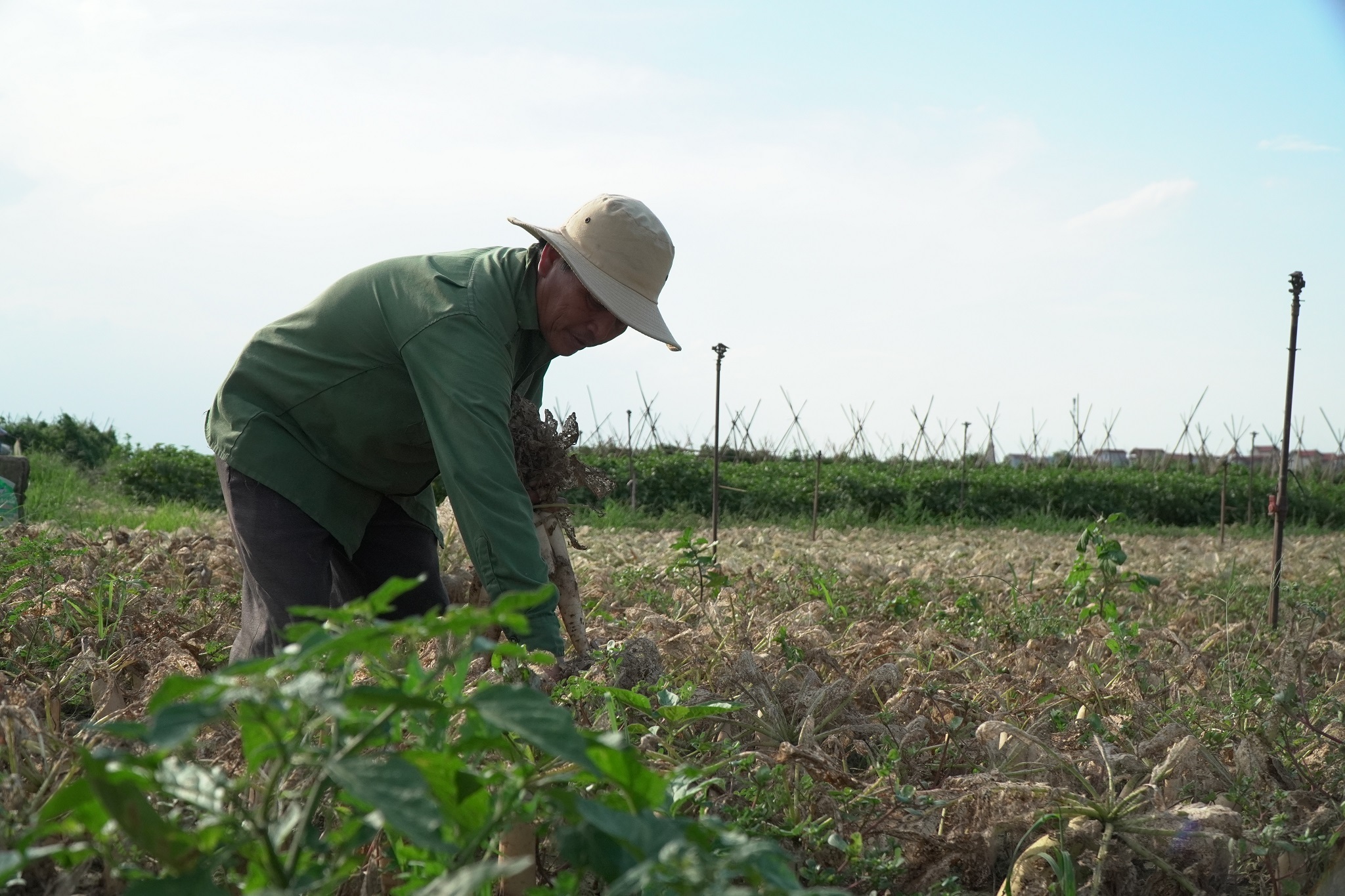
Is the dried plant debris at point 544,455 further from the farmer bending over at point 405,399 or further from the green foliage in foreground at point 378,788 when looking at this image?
the green foliage in foreground at point 378,788

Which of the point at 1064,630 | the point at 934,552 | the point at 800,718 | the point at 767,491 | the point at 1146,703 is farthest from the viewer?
the point at 767,491

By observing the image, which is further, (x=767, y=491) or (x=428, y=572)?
(x=767, y=491)

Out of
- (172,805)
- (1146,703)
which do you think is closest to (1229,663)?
(1146,703)

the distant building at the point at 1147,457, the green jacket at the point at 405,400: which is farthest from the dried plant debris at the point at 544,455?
the distant building at the point at 1147,457

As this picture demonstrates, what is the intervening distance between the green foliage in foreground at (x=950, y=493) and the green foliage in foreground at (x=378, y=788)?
35.1ft

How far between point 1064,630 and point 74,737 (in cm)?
317

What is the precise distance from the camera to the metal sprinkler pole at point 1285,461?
4.13 metres

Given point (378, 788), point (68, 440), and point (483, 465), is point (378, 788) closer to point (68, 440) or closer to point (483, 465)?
point (483, 465)

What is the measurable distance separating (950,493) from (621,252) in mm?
12370

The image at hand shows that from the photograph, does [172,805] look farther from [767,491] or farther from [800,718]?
[767,491]

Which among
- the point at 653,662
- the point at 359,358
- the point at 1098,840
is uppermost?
the point at 359,358

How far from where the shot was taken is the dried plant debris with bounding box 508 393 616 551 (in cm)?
280

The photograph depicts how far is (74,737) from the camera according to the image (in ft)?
5.71

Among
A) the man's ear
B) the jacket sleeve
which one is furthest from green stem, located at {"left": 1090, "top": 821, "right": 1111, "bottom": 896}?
the man's ear
